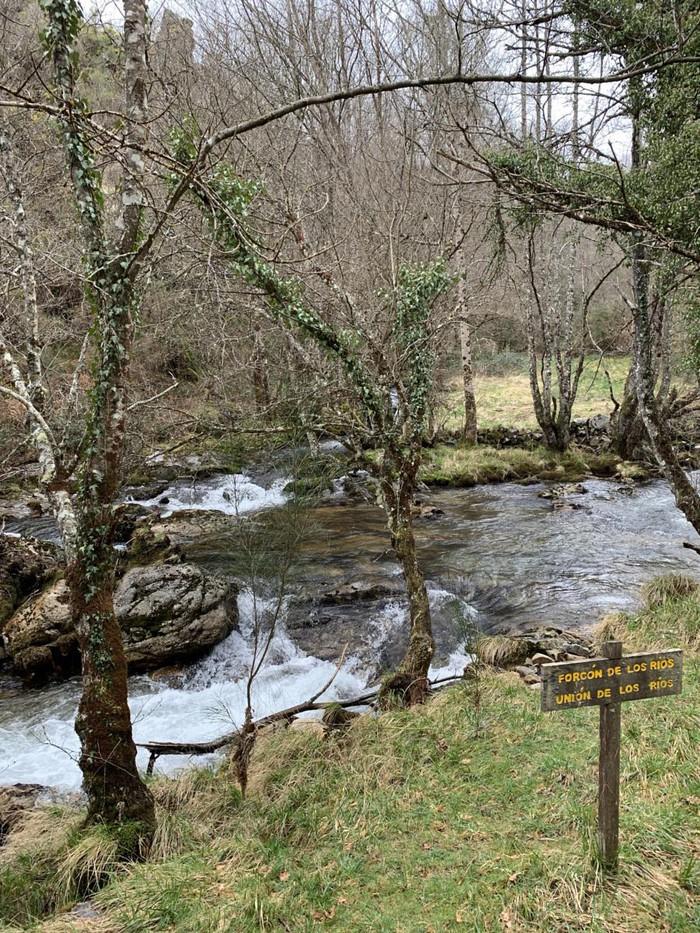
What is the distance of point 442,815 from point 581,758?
113cm

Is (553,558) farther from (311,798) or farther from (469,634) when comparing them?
(311,798)

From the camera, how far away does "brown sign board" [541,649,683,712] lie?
10.1ft

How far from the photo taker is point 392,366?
273 inches

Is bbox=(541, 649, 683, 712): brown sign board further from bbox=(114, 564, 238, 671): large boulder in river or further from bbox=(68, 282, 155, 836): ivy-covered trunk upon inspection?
bbox=(114, 564, 238, 671): large boulder in river

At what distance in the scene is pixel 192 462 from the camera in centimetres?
1647

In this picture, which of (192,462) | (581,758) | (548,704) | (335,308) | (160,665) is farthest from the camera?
(192,462)

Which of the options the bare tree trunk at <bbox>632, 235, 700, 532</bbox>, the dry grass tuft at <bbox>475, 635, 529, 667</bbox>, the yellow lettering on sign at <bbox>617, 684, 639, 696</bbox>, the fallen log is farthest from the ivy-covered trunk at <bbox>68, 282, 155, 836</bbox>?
the bare tree trunk at <bbox>632, 235, 700, 532</bbox>

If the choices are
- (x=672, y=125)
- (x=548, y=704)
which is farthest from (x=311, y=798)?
(x=672, y=125)

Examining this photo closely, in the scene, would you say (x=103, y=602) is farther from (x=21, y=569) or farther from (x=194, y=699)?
(x=21, y=569)

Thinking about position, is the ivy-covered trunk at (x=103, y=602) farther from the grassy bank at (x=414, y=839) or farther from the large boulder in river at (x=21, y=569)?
the large boulder in river at (x=21, y=569)

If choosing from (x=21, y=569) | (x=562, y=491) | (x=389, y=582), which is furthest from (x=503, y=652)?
(x=562, y=491)

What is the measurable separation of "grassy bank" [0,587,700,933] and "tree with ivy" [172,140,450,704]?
3.83 ft

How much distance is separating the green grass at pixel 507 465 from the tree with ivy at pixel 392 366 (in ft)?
26.1

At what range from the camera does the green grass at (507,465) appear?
50.0 feet
